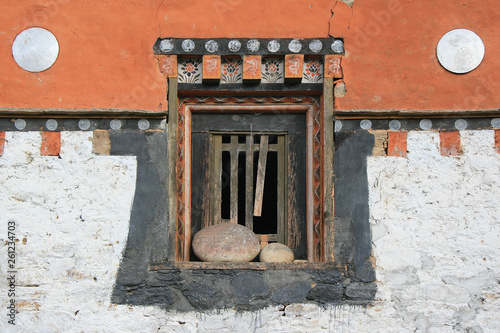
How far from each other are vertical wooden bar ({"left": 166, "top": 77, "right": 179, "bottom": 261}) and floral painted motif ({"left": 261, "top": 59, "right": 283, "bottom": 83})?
0.78m

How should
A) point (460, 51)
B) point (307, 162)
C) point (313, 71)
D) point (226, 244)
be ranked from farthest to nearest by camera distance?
1. point (307, 162)
2. point (313, 71)
3. point (460, 51)
4. point (226, 244)

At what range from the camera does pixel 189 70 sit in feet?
17.3

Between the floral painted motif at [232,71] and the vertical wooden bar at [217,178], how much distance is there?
1.80 feet

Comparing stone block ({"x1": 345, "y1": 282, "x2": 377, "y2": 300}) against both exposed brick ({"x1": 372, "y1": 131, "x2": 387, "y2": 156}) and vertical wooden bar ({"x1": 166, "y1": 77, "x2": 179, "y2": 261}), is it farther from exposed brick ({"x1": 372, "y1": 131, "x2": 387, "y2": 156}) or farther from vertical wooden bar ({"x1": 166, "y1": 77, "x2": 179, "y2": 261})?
vertical wooden bar ({"x1": 166, "y1": 77, "x2": 179, "y2": 261})

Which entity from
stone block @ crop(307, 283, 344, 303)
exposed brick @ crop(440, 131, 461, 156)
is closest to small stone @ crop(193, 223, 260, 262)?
stone block @ crop(307, 283, 344, 303)

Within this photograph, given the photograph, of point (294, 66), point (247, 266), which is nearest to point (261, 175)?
point (247, 266)

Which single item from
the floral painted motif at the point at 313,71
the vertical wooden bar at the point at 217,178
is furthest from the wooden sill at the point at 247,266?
the floral painted motif at the point at 313,71

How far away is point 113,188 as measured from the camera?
5.06 metres

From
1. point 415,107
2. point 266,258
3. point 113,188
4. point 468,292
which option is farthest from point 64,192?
point 468,292

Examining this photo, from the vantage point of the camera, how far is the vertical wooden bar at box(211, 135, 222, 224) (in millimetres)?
5422

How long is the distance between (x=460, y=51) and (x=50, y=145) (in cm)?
355

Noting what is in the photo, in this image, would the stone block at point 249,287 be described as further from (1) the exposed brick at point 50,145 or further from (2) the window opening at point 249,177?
(1) the exposed brick at point 50,145

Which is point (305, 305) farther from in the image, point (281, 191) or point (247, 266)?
point (281, 191)

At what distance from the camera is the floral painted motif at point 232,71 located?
17.3 feet
